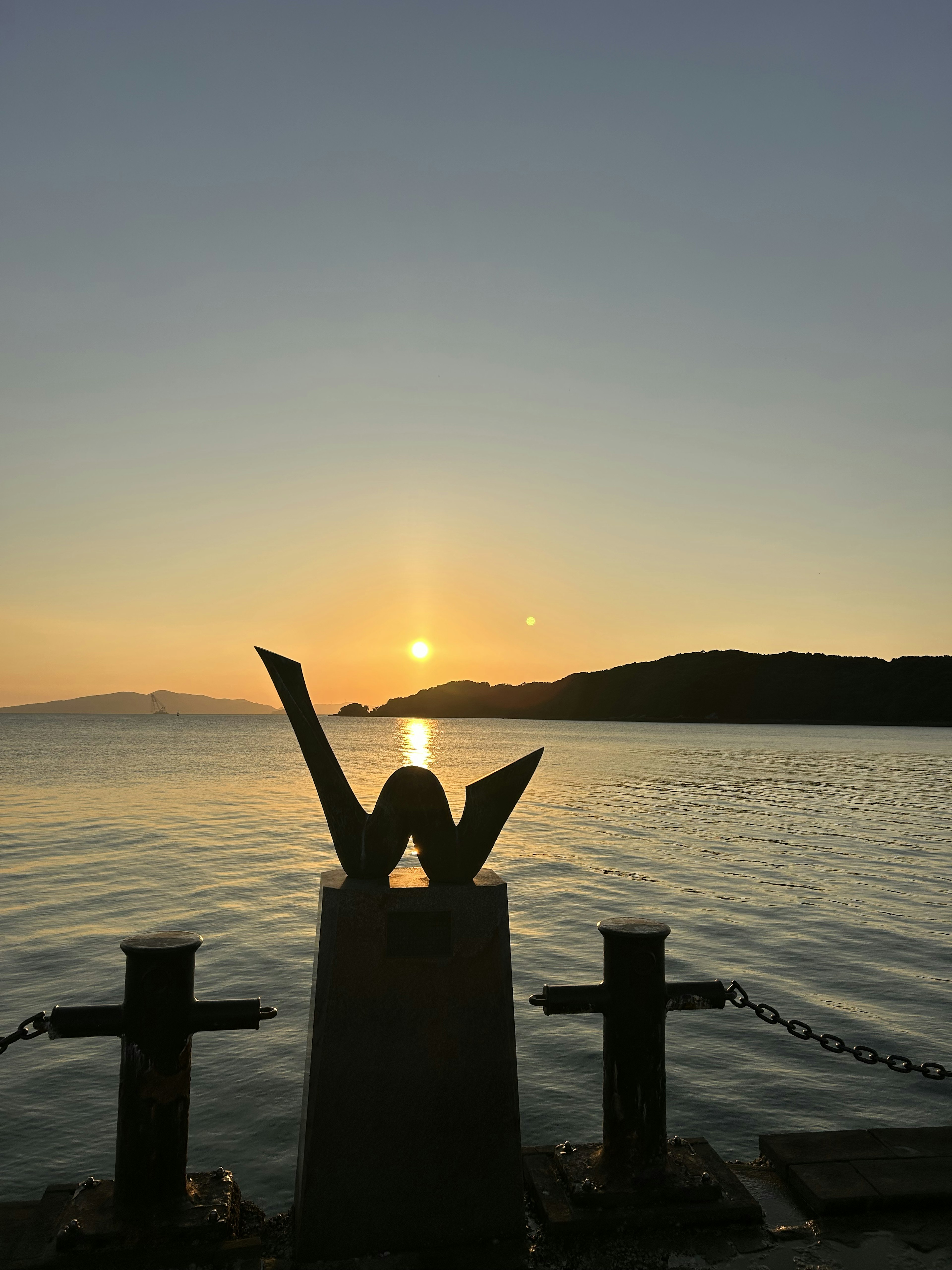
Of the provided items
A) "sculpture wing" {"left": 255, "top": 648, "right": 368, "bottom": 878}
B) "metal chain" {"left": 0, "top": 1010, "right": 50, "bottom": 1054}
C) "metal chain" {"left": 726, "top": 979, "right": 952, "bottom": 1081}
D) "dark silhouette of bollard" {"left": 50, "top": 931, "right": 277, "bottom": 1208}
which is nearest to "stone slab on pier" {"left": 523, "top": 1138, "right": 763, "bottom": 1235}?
"metal chain" {"left": 726, "top": 979, "right": 952, "bottom": 1081}

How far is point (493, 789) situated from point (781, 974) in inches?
334

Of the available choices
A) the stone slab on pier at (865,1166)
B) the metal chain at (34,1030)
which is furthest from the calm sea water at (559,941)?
the stone slab on pier at (865,1166)

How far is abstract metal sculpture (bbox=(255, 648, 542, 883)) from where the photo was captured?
4.07 m

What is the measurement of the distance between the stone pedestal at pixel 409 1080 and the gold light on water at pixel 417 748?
2935 cm

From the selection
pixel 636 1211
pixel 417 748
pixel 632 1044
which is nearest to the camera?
pixel 636 1211

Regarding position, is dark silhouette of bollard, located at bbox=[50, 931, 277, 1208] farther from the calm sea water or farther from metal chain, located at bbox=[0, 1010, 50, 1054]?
→ the calm sea water

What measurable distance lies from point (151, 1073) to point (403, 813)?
1546mm

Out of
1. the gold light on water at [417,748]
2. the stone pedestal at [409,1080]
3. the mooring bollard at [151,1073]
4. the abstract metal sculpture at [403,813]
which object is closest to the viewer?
the stone pedestal at [409,1080]

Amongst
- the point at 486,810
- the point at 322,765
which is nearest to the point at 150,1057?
the point at 322,765

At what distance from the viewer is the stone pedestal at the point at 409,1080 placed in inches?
144

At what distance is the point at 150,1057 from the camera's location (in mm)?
3779

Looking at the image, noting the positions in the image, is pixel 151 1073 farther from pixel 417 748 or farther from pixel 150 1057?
pixel 417 748

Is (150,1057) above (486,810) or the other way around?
the other way around

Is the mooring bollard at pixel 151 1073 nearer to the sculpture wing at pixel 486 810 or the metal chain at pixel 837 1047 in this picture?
the sculpture wing at pixel 486 810
